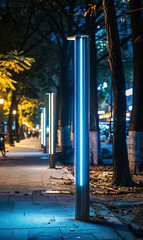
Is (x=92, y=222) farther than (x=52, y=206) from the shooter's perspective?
No

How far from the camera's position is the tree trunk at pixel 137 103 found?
14055 millimetres

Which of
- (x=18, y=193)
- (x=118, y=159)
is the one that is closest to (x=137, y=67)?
(x=118, y=159)

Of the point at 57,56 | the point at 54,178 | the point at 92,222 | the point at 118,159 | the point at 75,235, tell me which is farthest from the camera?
the point at 57,56

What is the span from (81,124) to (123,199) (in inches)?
131

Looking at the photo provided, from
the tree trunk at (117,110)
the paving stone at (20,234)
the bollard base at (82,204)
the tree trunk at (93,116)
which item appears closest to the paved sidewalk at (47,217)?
the paving stone at (20,234)

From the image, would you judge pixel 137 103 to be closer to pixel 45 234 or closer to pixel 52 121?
pixel 52 121

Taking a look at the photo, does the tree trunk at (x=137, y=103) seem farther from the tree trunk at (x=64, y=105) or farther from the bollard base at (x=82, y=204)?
the tree trunk at (x=64, y=105)

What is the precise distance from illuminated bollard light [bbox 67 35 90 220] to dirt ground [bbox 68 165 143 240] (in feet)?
2.84

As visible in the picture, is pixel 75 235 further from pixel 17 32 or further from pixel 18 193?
pixel 17 32

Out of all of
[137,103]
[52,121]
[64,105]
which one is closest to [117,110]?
[137,103]

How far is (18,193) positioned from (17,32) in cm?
2200

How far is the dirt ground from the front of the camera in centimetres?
704

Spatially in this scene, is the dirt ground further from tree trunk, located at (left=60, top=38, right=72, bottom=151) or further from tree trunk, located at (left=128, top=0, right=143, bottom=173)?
Answer: tree trunk, located at (left=60, top=38, right=72, bottom=151)

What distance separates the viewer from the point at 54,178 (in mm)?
12703
